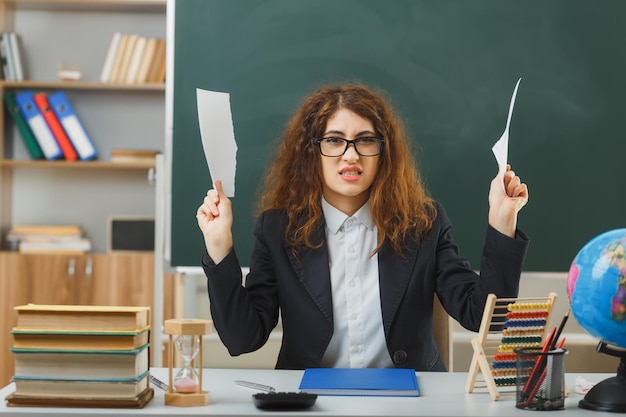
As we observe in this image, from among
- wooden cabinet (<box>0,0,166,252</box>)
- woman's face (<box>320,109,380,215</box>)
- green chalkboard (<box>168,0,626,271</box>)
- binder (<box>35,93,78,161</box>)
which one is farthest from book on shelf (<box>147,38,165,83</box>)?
woman's face (<box>320,109,380,215</box>)

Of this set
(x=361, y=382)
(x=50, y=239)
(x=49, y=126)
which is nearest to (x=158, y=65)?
(x=49, y=126)

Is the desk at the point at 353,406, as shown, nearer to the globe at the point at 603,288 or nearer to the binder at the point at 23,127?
the globe at the point at 603,288

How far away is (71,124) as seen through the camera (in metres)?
4.48

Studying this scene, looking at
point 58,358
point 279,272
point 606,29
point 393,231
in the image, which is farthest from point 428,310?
point 606,29

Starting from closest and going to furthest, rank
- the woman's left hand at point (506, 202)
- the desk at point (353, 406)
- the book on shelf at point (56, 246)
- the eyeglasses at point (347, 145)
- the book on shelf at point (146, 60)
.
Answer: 1. the desk at point (353, 406)
2. the woman's left hand at point (506, 202)
3. the eyeglasses at point (347, 145)
4. the book on shelf at point (56, 246)
5. the book on shelf at point (146, 60)

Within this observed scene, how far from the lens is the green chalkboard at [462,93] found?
10.3 feet

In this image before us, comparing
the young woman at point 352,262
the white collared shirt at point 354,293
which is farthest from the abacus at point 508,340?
the white collared shirt at point 354,293

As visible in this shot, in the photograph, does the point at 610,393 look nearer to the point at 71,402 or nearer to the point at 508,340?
the point at 508,340

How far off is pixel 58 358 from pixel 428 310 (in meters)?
1.10

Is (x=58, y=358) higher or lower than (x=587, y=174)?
lower

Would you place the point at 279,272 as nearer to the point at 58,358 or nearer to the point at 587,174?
the point at 58,358

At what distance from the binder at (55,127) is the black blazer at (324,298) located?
8.27ft

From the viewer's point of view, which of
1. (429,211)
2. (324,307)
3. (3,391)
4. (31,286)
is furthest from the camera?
(31,286)

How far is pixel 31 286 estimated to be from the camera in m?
4.21
